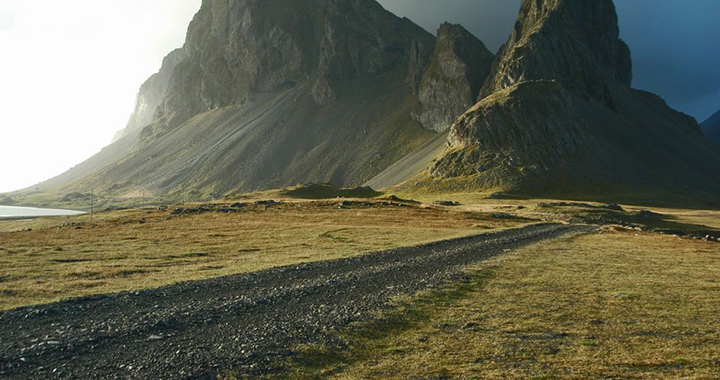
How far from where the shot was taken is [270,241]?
5166 centimetres

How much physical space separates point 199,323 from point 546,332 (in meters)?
13.2

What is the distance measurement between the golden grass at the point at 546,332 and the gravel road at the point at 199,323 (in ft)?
6.40

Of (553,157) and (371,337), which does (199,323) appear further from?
(553,157)

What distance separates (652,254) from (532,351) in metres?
33.7

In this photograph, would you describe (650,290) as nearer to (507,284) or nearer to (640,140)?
(507,284)

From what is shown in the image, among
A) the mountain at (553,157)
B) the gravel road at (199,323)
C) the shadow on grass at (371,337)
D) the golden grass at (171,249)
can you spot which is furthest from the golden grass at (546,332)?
the mountain at (553,157)

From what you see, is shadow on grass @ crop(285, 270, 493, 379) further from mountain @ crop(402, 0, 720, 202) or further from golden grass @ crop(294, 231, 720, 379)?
mountain @ crop(402, 0, 720, 202)

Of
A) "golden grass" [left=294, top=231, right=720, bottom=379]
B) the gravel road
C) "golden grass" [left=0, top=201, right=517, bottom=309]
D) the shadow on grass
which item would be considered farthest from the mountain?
the shadow on grass

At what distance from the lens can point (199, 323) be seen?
699 inches

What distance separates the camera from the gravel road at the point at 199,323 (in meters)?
13.2

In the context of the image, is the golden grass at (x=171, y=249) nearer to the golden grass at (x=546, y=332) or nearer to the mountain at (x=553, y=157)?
the golden grass at (x=546, y=332)

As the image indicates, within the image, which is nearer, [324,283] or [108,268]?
[324,283]

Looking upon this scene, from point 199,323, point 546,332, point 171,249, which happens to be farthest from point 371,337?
point 171,249

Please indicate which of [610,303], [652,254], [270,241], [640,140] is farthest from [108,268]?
[640,140]
